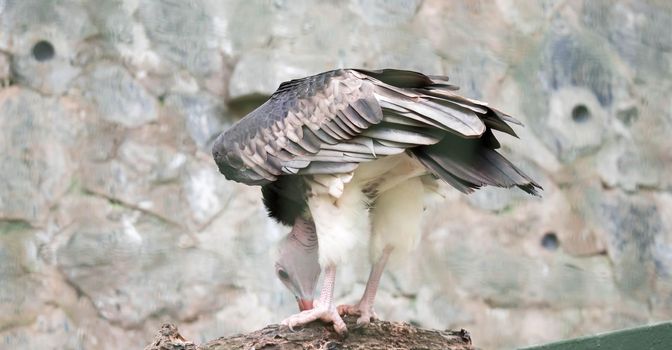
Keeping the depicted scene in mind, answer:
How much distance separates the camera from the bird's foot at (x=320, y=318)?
9.62 feet

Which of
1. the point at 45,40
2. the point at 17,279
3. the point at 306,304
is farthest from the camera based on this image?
the point at 45,40

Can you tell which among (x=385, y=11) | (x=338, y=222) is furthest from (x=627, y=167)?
(x=338, y=222)

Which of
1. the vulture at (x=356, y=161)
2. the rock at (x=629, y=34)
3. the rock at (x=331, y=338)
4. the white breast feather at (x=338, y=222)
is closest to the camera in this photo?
the rock at (x=331, y=338)

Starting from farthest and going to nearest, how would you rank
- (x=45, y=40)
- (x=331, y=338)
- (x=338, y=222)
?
1. (x=45, y=40)
2. (x=338, y=222)
3. (x=331, y=338)

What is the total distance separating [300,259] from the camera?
3.31 metres

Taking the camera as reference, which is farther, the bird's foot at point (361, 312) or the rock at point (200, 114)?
the rock at point (200, 114)

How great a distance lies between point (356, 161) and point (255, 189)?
6.24ft

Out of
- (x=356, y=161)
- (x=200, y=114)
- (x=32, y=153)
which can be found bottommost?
(x=356, y=161)

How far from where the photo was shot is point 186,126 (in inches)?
191

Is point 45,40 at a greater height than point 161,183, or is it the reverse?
point 45,40

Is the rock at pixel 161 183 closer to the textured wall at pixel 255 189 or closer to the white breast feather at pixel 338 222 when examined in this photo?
the textured wall at pixel 255 189

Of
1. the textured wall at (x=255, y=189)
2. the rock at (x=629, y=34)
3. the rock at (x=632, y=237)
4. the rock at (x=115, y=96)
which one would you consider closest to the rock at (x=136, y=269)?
the textured wall at (x=255, y=189)

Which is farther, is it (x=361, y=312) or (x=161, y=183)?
(x=161, y=183)

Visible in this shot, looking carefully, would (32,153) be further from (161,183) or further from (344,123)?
(344,123)
